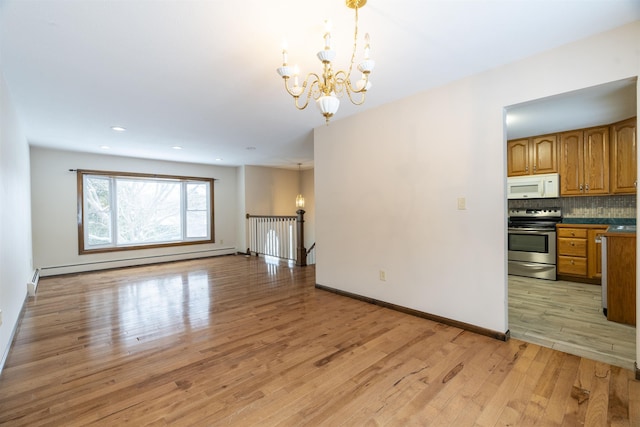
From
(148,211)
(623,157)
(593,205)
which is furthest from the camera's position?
(148,211)

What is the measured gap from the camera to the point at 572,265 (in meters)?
4.33

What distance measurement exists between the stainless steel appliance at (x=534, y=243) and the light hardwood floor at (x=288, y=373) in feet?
9.05

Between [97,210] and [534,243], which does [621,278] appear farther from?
[97,210]

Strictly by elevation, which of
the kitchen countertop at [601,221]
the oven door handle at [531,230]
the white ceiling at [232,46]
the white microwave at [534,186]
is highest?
the white ceiling at [232,46]

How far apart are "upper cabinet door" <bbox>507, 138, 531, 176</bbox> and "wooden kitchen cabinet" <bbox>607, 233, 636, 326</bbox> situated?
7.49ft

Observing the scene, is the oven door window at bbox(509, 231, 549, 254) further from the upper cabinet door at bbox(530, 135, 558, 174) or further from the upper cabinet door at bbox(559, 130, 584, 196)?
the upper cabinet door at bbox(530, 135, 558, 174)

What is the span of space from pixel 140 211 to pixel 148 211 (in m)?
0.15

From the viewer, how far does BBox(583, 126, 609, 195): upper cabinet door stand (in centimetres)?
410

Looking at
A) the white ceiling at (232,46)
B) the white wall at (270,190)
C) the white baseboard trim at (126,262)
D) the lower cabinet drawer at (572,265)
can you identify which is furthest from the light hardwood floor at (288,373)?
the white wall at (270,190)

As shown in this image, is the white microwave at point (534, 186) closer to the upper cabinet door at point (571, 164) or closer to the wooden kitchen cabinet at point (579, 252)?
the upper cabinet door at point (571, 164)

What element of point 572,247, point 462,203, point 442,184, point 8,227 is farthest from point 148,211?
point 572,247

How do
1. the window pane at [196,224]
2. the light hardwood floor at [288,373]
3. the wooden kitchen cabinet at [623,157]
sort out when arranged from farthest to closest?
the window pane at [196,224] < the wooden kitchen cabinet at [623,157] < the light hardwood floor at [288,373]

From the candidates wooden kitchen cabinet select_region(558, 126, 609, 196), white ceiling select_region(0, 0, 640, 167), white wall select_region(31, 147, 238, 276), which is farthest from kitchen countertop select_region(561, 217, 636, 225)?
white wall select_region(31, 147, 238, 276)

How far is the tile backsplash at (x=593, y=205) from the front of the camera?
13.8ft
